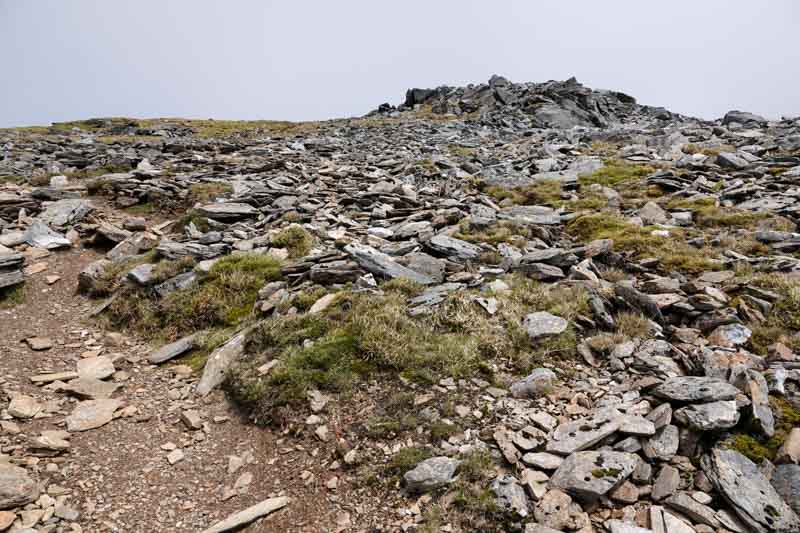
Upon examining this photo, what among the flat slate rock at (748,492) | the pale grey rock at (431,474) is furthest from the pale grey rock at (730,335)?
the pale grey rock at (431,474)

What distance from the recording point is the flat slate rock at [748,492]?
15.3 ft

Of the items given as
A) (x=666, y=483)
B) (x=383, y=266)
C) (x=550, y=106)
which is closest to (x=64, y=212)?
(x=383, y=266)

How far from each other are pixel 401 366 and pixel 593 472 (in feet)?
10.8

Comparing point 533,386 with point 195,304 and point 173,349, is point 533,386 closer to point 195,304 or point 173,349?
point 173,349

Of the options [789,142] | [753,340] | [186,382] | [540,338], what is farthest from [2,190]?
[789,142]

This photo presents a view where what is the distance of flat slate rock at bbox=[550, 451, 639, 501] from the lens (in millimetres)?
5102

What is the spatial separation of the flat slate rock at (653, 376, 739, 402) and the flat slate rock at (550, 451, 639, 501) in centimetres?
137

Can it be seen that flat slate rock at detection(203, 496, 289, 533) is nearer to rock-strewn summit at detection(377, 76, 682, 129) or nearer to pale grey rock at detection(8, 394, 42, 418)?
pale grey rock at detection(8, 394, 42, 418)

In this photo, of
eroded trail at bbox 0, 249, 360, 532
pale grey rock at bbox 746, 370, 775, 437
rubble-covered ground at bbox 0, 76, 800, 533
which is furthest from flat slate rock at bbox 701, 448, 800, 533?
eroded trail at bbox 0, 249, 360, 532

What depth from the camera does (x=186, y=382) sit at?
27.5ft

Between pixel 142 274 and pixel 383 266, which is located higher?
pixel 383 266

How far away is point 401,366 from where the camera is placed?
24.6ft

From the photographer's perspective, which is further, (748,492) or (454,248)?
(454,248)

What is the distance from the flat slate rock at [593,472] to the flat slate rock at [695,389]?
1.37 m
